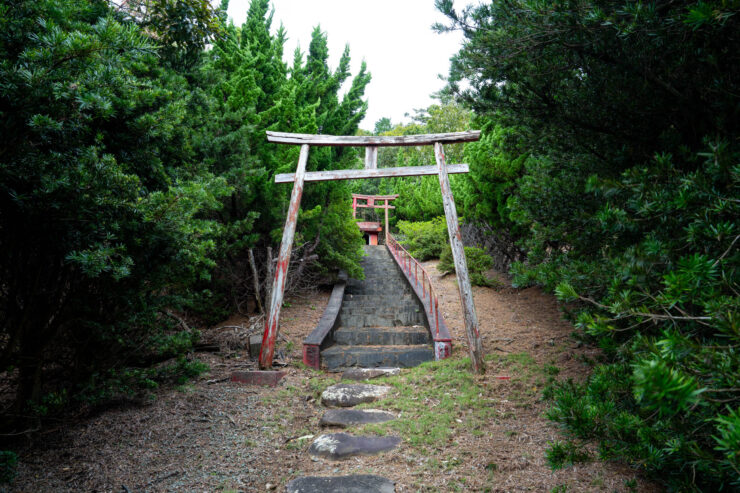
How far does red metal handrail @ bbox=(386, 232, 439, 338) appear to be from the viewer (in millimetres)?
6668

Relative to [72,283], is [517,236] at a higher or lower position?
higher

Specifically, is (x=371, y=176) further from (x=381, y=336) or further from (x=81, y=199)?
(x=81, y=199)

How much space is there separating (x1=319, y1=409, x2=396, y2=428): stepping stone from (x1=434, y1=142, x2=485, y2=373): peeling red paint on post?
1.59m

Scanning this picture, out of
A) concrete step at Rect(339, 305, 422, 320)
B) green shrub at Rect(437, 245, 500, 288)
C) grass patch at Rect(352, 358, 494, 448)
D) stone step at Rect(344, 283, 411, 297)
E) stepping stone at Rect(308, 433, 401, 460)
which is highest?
green shrub at Rect(437, 245, 500, 288)

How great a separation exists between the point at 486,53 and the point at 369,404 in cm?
360

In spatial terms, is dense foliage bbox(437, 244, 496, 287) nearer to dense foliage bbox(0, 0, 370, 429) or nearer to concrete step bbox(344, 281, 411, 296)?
concrete step bbox(344, 281, 411, 296)

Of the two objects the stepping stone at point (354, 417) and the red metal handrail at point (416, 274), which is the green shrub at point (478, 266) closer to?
the red metal handrail at point (416, 274)

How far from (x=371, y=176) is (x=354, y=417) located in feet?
11.7

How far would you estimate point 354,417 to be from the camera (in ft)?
12.9

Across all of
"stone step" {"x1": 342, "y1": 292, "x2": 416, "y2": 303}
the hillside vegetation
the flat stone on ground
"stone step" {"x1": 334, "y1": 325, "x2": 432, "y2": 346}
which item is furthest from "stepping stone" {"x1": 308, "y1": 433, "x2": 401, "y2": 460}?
"stone step" {"x1": 342, "y1": 292, "x2": 416, "y2": 303}

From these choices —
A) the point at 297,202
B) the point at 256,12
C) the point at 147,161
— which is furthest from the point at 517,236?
the point at 256,12

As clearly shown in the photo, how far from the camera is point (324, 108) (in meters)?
10.6

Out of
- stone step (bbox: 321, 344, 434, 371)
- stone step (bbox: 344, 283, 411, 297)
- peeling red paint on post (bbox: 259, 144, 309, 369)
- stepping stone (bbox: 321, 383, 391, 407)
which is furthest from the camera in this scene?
stone step (bbox: 344, 283, 411, 297)

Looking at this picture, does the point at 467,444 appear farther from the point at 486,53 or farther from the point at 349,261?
the point at 349,261
